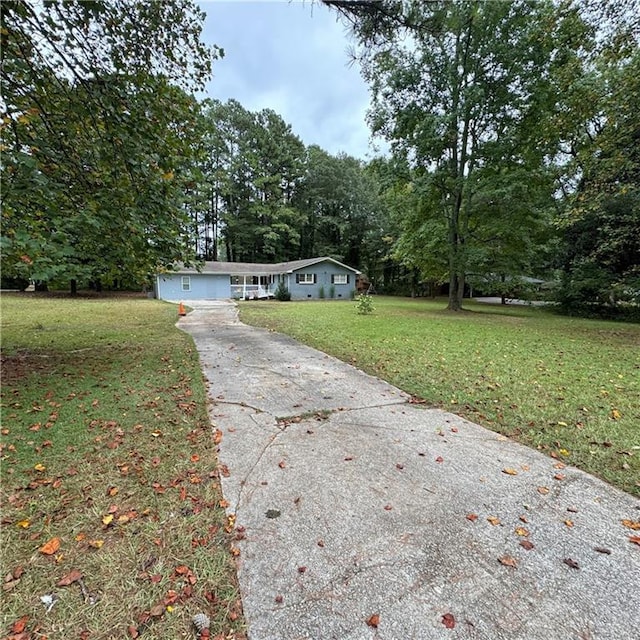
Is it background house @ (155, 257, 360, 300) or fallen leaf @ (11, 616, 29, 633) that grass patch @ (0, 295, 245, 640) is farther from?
background house @ (155, 257, 360, 300)

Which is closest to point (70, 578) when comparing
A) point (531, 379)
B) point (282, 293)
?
point (531, 379)

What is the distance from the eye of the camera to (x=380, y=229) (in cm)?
3484

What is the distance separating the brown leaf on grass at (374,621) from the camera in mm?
1536

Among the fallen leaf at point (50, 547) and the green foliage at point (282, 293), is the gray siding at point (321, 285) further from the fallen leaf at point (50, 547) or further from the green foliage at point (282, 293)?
the fallen leaf at point (50, 547)

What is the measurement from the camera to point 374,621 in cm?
155

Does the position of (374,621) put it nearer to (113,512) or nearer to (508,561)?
(508,561)

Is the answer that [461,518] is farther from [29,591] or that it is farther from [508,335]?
[508,335]

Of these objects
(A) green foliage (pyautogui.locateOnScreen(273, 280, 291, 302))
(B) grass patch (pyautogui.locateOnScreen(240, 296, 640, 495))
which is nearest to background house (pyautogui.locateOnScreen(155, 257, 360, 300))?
(A) green foliage (pyautogui.locateOnScreen(273, 280, 291, 302))

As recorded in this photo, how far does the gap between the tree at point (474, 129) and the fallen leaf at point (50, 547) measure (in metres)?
14.2

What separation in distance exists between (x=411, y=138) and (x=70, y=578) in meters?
18.0

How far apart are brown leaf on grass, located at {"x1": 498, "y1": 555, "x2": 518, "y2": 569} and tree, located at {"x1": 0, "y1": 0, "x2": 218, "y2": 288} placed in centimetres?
505

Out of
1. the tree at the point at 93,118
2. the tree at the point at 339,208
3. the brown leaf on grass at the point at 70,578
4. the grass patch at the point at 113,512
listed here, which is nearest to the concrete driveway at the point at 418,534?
the grass patch at the point at 113,512

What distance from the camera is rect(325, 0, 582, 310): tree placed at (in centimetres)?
1362

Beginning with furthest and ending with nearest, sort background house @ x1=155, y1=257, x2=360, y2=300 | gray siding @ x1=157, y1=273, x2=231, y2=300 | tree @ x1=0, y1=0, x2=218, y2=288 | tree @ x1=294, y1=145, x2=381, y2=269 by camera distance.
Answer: tree @ x1=294, y1=145, x2=381, y2=269, background house @ x1=155, y1=257, x2=360, y2=300, gray siding @ x1=157, y1=273, x2=231, y2=300, tree @ x1=0, y1=0, x2=218, y2=288
